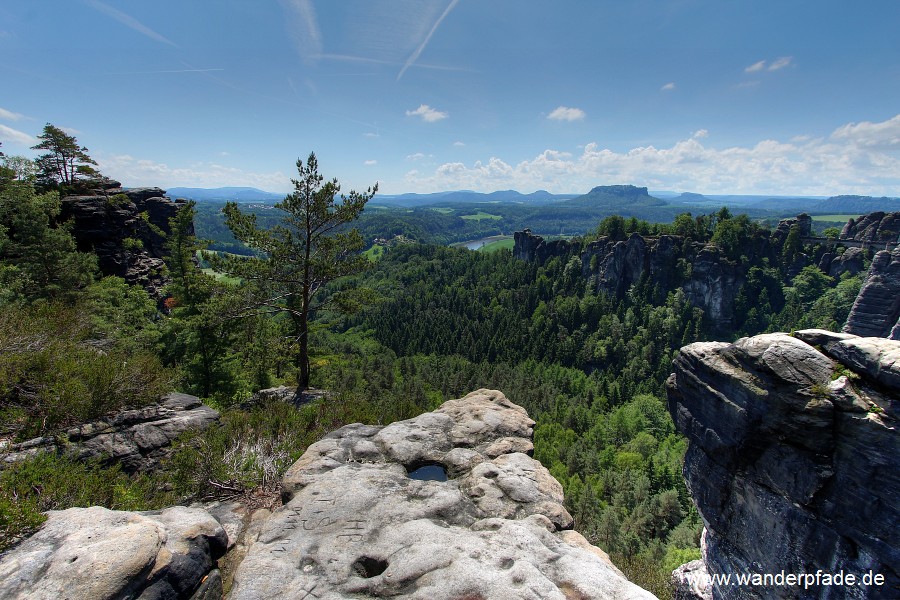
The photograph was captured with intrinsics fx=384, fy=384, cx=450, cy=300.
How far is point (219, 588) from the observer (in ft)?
21.7

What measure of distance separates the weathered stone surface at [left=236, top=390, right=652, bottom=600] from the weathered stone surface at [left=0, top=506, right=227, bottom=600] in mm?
896

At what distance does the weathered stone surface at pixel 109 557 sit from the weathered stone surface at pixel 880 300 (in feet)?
291

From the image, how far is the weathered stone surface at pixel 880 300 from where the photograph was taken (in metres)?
61.0

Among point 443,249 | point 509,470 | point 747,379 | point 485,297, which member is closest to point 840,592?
point 747,379

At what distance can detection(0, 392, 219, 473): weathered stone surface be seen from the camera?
364 inches

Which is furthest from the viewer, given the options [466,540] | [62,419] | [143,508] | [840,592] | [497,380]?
[497,380]

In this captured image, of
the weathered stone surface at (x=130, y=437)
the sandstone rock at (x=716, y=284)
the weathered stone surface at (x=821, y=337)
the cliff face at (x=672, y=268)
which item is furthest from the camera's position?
the cliff face at (x=672, y=268)

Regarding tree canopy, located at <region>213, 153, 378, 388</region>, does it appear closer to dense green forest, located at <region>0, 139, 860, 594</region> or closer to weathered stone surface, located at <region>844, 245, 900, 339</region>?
dense green forest, located at <region>0, 139, 860, 594</region>

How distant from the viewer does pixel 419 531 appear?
8062mm

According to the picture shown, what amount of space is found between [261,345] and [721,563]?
24.8 metres

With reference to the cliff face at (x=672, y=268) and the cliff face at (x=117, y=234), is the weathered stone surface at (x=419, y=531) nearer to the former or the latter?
the cliff face at (x=117, y=234)

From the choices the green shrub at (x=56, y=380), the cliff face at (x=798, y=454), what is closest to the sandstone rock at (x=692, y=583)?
the cliff face at (x=798, y=454)

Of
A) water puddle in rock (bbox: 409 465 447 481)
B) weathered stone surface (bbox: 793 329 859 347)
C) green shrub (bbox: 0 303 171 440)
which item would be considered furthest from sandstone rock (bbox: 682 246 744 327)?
green shrub (bbox: 0 303 171 440)

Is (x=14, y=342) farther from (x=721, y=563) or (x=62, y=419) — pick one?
(x=721, y=563)
